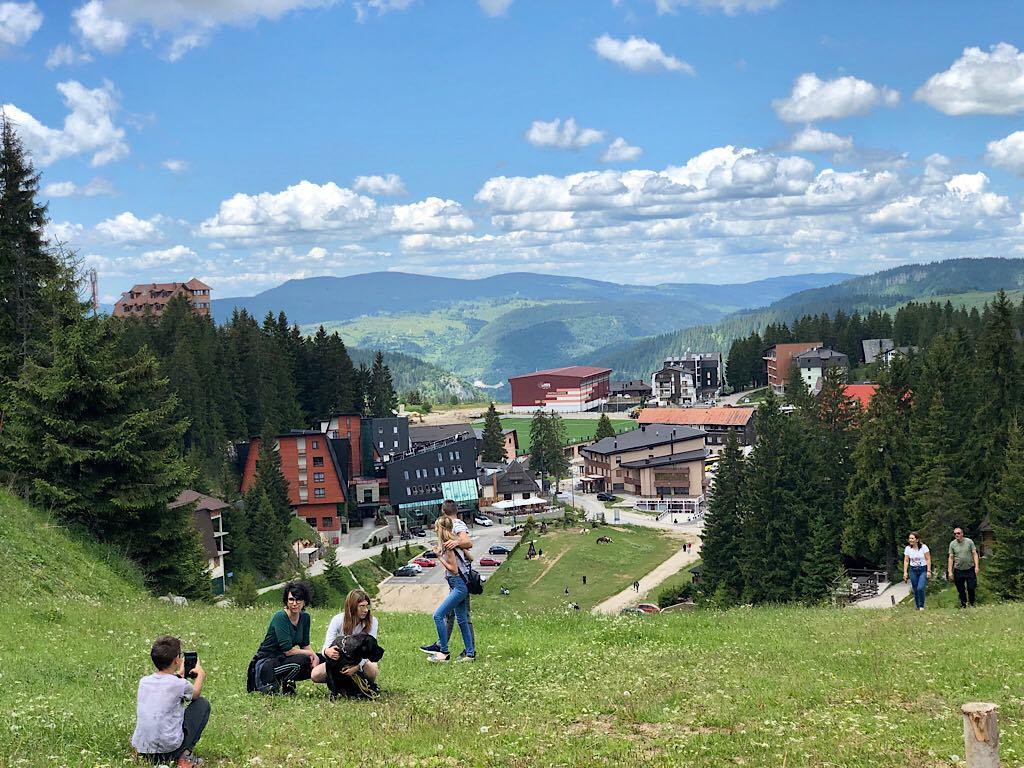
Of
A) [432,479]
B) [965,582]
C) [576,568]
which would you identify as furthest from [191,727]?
[432,479]

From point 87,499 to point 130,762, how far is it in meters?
22.8

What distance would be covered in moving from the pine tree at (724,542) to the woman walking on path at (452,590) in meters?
39.6

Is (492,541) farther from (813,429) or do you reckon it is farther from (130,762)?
(130,762)

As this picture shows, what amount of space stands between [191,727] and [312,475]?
3410 inches

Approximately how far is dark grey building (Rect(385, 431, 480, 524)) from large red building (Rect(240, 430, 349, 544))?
7.44 m

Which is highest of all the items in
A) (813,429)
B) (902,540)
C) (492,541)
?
(813,429)

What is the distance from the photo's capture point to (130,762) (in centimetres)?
1008

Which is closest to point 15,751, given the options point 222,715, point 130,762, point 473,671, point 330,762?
point 130,762

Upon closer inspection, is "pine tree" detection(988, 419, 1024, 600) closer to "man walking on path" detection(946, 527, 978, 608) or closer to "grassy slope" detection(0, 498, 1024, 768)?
"man walking on path" detection(946, 527, 978, 608)

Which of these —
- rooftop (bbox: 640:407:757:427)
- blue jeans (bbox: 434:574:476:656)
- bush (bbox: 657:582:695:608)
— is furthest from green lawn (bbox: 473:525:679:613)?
rooftop (bbox: 640:407:757:427)

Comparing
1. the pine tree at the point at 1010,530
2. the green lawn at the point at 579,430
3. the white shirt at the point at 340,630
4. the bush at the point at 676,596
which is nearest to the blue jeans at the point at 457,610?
the white shirt at the point at 340,630

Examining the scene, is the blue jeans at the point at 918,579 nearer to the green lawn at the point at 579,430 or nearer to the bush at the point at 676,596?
the bush at the point at 676,596

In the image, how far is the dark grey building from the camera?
4131 inches

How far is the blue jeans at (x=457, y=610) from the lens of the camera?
15414 millimetres
